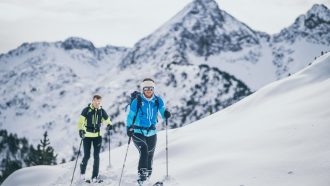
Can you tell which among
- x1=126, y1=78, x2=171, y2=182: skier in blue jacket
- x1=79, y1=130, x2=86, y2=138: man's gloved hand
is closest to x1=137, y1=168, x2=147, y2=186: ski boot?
x1=126, y1=78, x2=171, y2=182: skier in blue jacket

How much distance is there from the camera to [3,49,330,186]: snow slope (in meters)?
7.62

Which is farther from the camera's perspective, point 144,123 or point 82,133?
point 82,133

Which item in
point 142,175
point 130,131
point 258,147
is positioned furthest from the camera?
point 258,147

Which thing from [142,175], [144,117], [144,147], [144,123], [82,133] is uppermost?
[144,117]

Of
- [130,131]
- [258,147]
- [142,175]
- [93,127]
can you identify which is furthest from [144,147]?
[258,147]

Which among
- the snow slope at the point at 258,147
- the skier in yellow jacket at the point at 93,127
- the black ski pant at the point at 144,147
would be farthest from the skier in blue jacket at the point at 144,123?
the skier in yellow jacket at the point at 93,127

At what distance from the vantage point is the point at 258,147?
948 centimetres

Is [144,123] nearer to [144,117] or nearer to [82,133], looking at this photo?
[144,117]

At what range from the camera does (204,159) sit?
10211 millimetres

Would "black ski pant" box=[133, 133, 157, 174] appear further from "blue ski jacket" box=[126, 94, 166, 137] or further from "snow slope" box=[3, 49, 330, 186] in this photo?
"snow slope" box=[3, 49, 330, 186]

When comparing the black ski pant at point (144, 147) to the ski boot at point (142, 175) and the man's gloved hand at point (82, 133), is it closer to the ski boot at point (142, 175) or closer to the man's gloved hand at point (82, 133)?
the ski boot at point (142, 175)

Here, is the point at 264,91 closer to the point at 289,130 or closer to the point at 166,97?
the point at 289,130

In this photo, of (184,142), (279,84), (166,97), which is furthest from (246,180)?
(166,97)

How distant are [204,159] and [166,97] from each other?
172540 mm
